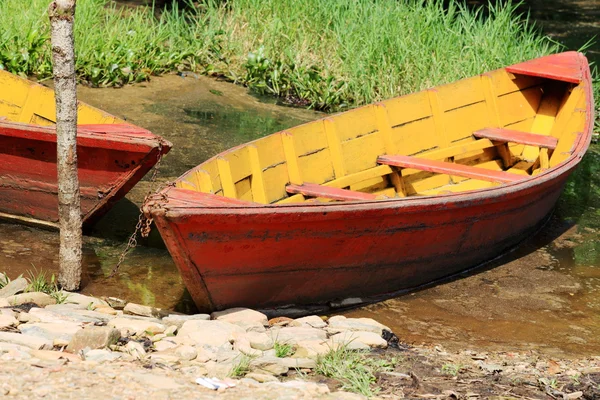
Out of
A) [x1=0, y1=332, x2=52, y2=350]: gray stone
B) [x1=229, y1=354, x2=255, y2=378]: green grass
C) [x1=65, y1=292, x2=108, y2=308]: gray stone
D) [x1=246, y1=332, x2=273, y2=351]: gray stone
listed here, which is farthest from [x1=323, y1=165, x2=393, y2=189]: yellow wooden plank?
[x1=0, y1=332, x2=52, y2=350]: gray stone

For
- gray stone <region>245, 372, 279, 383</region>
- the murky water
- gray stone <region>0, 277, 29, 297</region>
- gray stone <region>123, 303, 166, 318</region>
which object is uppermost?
gray stone <region>245, 372, 279, 383</region>

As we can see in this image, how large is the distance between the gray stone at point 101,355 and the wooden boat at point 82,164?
185 centimetres

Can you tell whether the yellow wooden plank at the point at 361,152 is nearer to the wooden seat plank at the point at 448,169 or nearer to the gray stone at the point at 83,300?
the wooden seat plank at the point at 448,169

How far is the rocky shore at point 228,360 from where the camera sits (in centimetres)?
405

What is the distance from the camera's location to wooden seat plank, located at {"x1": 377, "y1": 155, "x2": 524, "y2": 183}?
22.6ft

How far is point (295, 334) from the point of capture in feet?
16.5

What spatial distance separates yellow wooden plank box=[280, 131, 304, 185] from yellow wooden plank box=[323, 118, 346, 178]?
438mm

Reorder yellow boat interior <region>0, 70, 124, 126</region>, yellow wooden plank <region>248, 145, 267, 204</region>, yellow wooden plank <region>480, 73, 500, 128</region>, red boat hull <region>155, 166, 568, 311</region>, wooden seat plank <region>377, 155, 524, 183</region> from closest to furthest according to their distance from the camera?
red boat hull <region>155, 166, 568, 311</region> < yellow wooden plank <region>248, 145, 267, 204</region> < wooden seat plank <region>377, 155, 524, 183</region> < yellow boat interior <region>0, 70, 124, 126</region> < yellow wooden plank <region>480, 73, 500, 128</region>

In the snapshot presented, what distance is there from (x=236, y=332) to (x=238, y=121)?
5.21 metres

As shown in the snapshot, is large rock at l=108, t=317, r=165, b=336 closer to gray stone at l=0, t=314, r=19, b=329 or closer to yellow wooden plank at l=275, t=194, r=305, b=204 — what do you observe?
gray stone at l=0, t=314, r=19, b=329

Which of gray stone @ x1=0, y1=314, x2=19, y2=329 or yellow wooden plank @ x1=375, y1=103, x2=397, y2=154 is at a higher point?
yellow wooden plank @ x1=375, y1=103, x2=397, y2=154

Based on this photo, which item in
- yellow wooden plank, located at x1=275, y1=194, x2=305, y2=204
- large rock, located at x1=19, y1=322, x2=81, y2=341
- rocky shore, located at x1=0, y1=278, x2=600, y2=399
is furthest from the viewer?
yellow wooden plank, located at x1=275, y1=194, x2=305, y2=204

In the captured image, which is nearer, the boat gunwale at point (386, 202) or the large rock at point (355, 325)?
the boat gunwale at point (386, 202)

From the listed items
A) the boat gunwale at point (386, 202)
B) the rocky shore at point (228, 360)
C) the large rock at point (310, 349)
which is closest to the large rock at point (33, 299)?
the rocky shore at point (228, 360)
